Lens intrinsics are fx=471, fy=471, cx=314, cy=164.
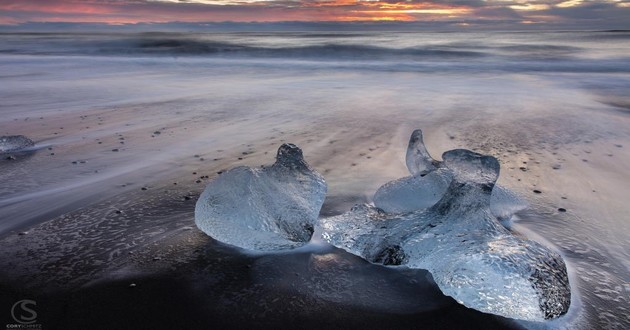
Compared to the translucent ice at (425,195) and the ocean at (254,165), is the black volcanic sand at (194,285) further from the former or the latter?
the translucent ice at (425,195)

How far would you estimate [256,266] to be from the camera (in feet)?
6.59

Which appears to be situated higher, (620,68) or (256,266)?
(256,266)

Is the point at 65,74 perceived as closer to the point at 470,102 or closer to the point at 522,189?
the point at 470,102

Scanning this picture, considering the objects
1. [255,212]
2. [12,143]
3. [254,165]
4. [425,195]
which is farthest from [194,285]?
[12,143]

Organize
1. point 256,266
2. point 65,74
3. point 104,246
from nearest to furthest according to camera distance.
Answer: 1. point 256,266
2. point 104,246
3. point 65,74

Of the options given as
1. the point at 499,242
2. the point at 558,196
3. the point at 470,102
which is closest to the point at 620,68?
the point at 470,102

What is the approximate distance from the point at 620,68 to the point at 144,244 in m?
14.1

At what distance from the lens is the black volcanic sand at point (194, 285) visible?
65.3 inches

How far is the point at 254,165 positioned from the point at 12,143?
6.61 feet

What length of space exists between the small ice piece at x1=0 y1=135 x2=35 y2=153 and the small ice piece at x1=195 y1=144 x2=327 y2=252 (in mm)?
2418

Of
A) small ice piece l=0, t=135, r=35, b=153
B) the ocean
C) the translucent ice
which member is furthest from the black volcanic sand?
small ice piece l=0, t=135, r=35, b=153

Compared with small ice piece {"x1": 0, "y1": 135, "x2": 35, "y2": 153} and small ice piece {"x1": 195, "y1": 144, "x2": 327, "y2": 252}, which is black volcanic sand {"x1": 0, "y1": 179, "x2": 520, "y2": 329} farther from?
small ice piece {"x1": 0, "y1": 135, "x2": 35, "y2": 153}

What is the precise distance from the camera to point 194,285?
187 centimetres

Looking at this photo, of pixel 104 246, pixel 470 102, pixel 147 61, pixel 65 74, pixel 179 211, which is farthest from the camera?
pixel 147 61
